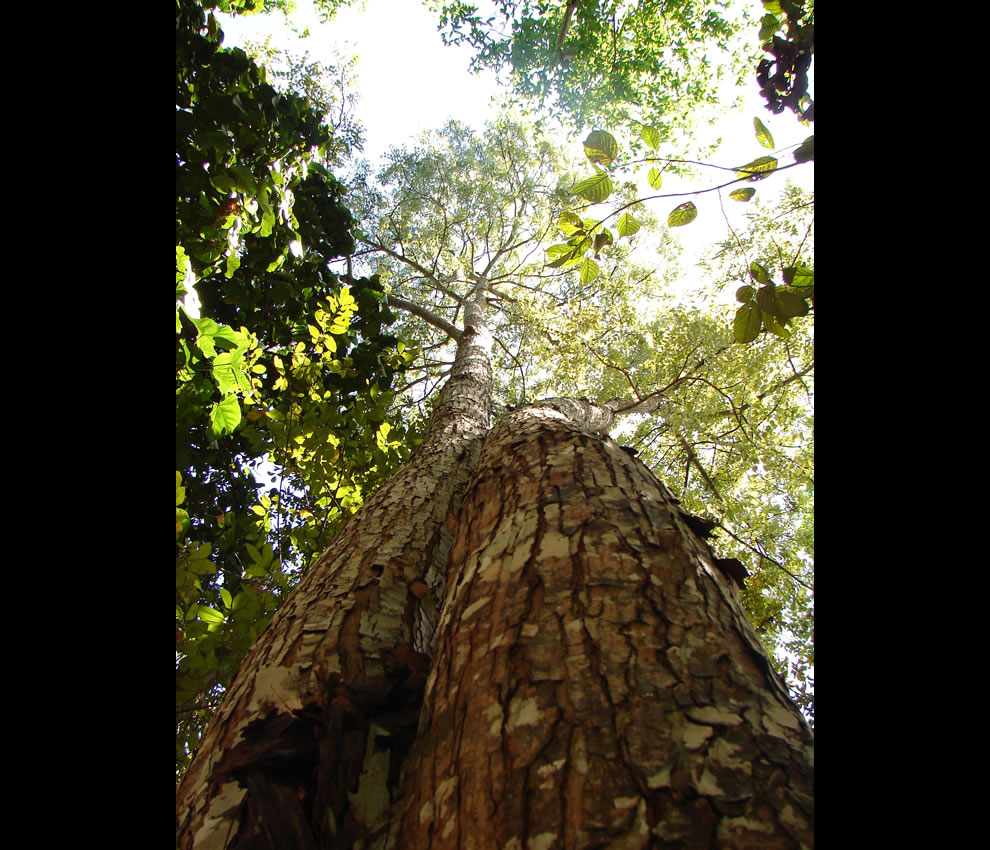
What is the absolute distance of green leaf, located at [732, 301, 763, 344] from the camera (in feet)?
4.09

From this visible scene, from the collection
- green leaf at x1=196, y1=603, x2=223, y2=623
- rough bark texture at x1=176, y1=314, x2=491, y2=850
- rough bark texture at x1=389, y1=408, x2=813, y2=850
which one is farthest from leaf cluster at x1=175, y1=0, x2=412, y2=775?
rough bark texture at x1=389, y1=408, x2=813, y2=850

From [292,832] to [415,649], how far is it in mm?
497

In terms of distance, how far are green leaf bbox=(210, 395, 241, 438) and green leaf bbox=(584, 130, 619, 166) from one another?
1570 mm

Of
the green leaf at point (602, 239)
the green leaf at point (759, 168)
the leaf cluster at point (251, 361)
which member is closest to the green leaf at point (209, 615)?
the leaf cluster at point (251, 361)

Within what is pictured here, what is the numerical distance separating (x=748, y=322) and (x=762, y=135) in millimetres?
453

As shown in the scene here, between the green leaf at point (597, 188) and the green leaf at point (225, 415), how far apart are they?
152cm

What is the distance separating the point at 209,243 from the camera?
2148mm

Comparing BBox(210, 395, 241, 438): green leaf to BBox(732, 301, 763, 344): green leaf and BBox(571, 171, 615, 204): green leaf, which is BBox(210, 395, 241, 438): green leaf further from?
BBox(732, 301, 763, 344): green leaf

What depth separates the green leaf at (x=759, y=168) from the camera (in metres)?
1.20

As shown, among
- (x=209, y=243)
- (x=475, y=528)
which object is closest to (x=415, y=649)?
(x=475, y=528)

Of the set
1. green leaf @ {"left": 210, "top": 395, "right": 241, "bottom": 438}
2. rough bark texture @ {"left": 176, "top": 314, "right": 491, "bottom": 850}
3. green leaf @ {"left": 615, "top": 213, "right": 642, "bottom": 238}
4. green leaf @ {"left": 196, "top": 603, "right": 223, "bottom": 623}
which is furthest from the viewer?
green leaf @ {"left": 210, "top": 395, "right": 241, "bottom": 438}

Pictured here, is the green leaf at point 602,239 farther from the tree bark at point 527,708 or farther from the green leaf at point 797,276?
the tree bark at point 527,708
